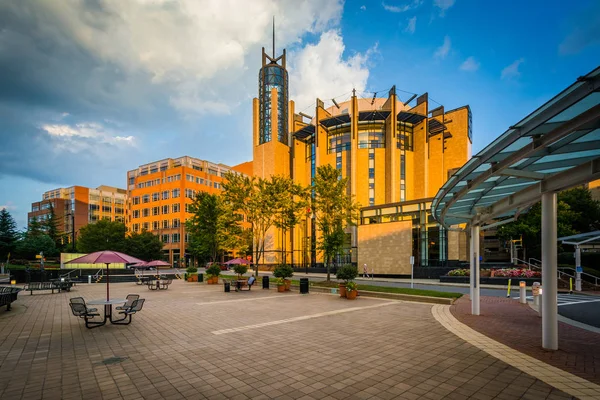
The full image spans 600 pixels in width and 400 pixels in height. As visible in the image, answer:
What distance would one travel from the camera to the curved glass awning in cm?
451

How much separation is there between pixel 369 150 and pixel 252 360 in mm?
51305

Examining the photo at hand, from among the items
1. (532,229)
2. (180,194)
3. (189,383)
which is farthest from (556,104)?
(180,194)

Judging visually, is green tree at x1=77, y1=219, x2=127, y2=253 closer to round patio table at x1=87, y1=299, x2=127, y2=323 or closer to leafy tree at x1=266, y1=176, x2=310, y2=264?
leafy tree at x1=266, y1=176, x2=310, y2=264

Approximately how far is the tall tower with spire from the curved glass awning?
52288 millimetres

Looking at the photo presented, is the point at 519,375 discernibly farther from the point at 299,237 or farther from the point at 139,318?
the point at 299,237

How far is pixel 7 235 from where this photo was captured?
37.7 metres

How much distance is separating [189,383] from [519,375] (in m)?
6.06

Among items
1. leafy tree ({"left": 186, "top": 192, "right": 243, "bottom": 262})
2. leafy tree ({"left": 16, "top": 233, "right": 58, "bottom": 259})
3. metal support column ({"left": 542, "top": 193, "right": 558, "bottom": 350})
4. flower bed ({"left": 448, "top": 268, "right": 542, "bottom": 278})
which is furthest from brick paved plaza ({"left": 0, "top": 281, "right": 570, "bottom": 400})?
leafy tree ({"left": 16, "top": 233, "right": 58, "bottom": 259})

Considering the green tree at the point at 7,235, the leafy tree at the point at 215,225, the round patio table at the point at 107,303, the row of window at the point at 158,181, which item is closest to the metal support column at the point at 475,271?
the round patio table at the point at 107,303

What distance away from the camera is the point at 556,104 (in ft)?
15.4

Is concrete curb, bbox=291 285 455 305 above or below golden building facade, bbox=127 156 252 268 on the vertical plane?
below

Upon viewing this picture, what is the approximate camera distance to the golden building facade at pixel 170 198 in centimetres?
7181

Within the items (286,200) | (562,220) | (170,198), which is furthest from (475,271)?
(170,198)

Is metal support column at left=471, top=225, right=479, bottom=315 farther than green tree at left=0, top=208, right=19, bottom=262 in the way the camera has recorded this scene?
No
